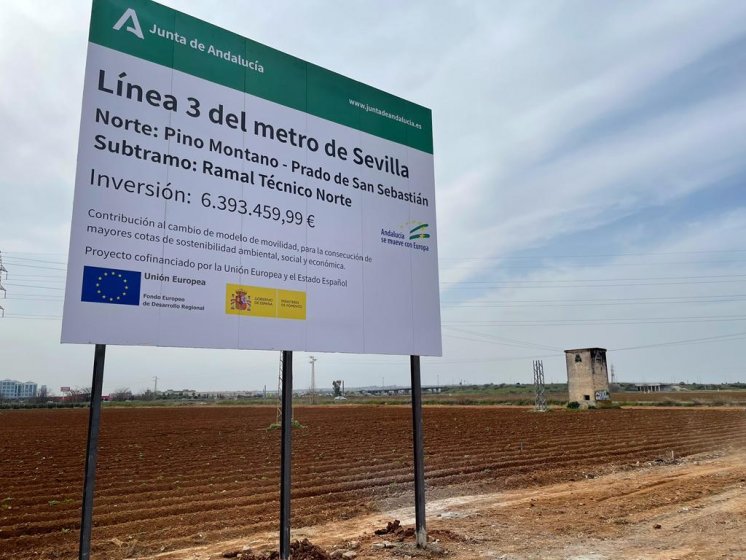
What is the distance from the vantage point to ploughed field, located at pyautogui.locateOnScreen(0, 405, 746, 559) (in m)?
8.38

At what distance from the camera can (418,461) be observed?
654 centimetres

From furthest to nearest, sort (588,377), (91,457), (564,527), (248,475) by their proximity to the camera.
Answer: (588,377) < (248,475) < (564,527) < (91,457)

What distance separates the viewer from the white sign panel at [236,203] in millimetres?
4598

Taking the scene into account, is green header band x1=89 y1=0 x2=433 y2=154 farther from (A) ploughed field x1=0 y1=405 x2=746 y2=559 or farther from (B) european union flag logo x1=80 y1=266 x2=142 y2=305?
(A) ploughed field x1=0 y1=405 x2=746 y2=559

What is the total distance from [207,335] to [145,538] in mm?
4605

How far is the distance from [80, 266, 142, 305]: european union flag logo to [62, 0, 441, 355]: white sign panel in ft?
0.04

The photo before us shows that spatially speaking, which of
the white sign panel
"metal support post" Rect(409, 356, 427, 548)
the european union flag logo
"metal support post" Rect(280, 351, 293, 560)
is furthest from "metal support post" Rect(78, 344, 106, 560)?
"metal support post" Rect(409, 356, 427, 548)

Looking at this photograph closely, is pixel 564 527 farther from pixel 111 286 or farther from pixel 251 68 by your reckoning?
pixel 251 68

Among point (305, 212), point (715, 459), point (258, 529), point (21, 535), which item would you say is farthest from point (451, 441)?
point (305, 212)

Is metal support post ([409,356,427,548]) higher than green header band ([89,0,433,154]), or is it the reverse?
green header band ([89,0,433,154])

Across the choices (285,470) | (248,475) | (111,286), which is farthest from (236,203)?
(248,475)

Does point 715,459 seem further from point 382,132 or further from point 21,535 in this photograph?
point 21,535

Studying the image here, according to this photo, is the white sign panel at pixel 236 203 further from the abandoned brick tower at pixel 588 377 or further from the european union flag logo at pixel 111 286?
the abandoned brick tower at pixel 588 377

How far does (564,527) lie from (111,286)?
21.5ft
